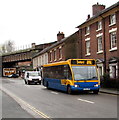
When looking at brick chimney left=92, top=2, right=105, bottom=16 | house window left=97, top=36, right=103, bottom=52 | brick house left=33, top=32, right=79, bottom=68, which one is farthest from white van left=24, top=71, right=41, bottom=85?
brick chimney left=92, top=2, right=105, bottom=16

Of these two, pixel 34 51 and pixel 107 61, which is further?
pixel 34 51

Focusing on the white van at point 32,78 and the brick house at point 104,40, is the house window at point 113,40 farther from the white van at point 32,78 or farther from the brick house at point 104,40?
the white van at point 32,78

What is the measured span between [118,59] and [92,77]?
7487mm

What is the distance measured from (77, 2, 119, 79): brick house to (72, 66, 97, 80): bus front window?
6935 millimetres

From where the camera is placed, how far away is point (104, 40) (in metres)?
29.3

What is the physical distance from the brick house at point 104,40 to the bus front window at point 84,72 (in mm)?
6935

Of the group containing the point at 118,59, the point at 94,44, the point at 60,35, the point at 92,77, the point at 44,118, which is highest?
the point at 60,35

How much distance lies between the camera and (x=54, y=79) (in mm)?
23375

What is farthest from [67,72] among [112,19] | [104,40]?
[112,19]

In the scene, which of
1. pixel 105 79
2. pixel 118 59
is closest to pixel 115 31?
pixel 118 59

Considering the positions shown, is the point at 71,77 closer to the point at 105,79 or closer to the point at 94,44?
the point at 105,79

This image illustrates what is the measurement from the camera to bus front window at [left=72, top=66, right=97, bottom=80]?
19.4m

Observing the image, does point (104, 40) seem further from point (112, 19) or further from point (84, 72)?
point (84, 72)

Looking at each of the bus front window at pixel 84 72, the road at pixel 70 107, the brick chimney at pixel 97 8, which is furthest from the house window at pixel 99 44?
the road at pixel 70 107
